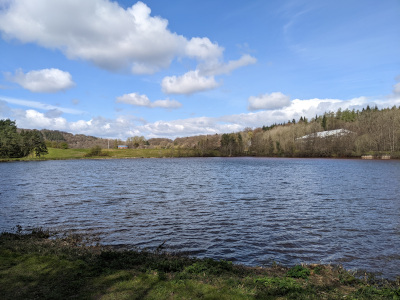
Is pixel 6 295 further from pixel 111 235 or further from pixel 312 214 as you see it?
pixel 312 214

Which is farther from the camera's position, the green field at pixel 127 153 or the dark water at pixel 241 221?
the green field at pixel 127 153

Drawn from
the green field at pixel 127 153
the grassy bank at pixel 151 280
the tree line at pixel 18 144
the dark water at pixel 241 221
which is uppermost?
the tree line at pixel 18 144

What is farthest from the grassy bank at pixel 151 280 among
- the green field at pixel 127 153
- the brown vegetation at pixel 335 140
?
the green field at pixel 127 153

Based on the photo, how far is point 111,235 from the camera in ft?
52.8

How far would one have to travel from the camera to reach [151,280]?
809 centimetres

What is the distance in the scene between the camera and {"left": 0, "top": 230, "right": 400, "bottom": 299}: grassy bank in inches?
287

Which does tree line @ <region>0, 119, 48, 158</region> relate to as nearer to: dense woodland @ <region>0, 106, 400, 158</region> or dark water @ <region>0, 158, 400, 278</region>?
dense woodland @ <region>0, 106, 400, 158</region>

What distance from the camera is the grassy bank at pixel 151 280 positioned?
23.9 ft

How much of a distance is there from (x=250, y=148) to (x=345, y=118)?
246 ft

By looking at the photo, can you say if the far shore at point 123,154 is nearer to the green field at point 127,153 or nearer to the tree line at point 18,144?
the green field at point 127,153

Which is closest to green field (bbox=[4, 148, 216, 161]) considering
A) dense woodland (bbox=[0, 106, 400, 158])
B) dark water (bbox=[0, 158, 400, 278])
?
dense woodland (bbox=[0, 106, 400, 158])

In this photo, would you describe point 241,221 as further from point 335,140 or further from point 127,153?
point 127,153

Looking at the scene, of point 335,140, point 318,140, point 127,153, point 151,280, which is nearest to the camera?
point 151,280

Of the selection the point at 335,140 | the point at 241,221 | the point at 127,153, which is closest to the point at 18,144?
the point at 127,153
